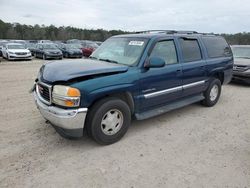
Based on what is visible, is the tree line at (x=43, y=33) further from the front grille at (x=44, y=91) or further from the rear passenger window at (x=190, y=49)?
the front grille at (x=44, y=91)

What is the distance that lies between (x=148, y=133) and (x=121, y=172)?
1359 millimetres

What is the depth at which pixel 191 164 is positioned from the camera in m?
3.23

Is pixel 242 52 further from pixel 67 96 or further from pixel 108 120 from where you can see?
pixel 67 96

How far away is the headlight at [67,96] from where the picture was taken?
321cm

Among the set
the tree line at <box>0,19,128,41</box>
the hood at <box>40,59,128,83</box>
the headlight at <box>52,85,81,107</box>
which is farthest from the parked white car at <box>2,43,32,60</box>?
the tree line at <box>0,19,128,41</box>

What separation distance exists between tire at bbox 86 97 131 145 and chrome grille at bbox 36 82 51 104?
71 centimetres

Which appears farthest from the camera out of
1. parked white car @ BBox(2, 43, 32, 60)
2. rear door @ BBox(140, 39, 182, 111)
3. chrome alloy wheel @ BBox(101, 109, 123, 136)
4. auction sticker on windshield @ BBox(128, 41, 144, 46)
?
parked white car @ BBox(2, 43, 32, 60)

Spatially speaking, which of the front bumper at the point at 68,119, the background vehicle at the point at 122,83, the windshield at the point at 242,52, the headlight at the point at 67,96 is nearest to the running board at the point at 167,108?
the background vehicle at the point at 122,83

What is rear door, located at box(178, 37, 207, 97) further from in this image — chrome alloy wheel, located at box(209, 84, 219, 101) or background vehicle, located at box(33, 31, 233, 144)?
chrome alloy wheel, located at box(209, 84, 219, 101)

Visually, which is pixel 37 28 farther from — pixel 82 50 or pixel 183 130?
pixel 183 130

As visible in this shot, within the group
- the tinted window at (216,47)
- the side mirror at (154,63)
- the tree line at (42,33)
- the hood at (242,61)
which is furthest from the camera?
the tree line at (42,33)

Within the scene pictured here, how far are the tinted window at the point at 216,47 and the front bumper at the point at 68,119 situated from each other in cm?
386

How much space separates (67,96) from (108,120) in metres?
0.83

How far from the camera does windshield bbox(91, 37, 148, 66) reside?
4160 mm
